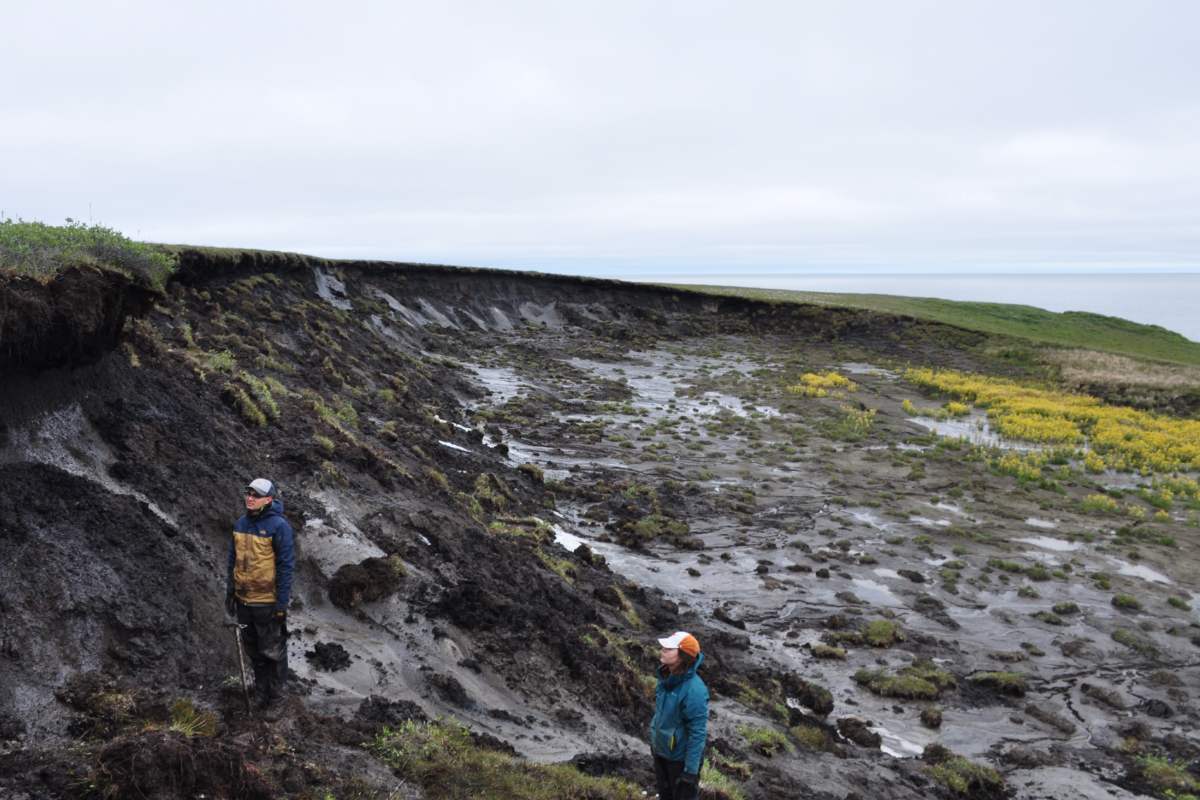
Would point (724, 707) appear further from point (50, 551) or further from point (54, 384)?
point (54, 384)

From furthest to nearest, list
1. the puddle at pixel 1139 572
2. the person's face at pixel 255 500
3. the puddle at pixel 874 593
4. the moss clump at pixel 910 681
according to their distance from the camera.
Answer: the puddle at pixel 1139 572, the puddle at pixel 874 593, the moss clump at pixel 910 681, the person's face at pixel 255 500

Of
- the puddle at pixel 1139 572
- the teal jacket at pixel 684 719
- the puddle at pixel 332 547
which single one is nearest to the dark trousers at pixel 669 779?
the teal jacket at pixel 684 719

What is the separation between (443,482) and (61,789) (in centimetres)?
1247

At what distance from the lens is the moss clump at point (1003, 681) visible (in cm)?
1461

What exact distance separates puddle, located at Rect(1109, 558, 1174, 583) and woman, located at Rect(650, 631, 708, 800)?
17.9 m

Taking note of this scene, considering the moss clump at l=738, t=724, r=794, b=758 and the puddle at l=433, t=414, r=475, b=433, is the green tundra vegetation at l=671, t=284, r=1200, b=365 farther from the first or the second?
the moss clump at l=738, t=724, r=794, b=758

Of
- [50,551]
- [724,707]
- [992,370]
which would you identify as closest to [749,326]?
[992,370]

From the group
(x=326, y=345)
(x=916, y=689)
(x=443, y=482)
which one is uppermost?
(x=326, y=345)


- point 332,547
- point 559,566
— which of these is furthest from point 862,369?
point 332,547

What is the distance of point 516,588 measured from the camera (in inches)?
533

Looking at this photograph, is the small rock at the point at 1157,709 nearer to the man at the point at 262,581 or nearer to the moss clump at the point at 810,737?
the moss clump at the point at 810,737

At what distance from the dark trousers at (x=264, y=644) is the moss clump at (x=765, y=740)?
6.32m

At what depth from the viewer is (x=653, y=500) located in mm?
23797

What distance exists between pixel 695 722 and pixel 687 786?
639mm
